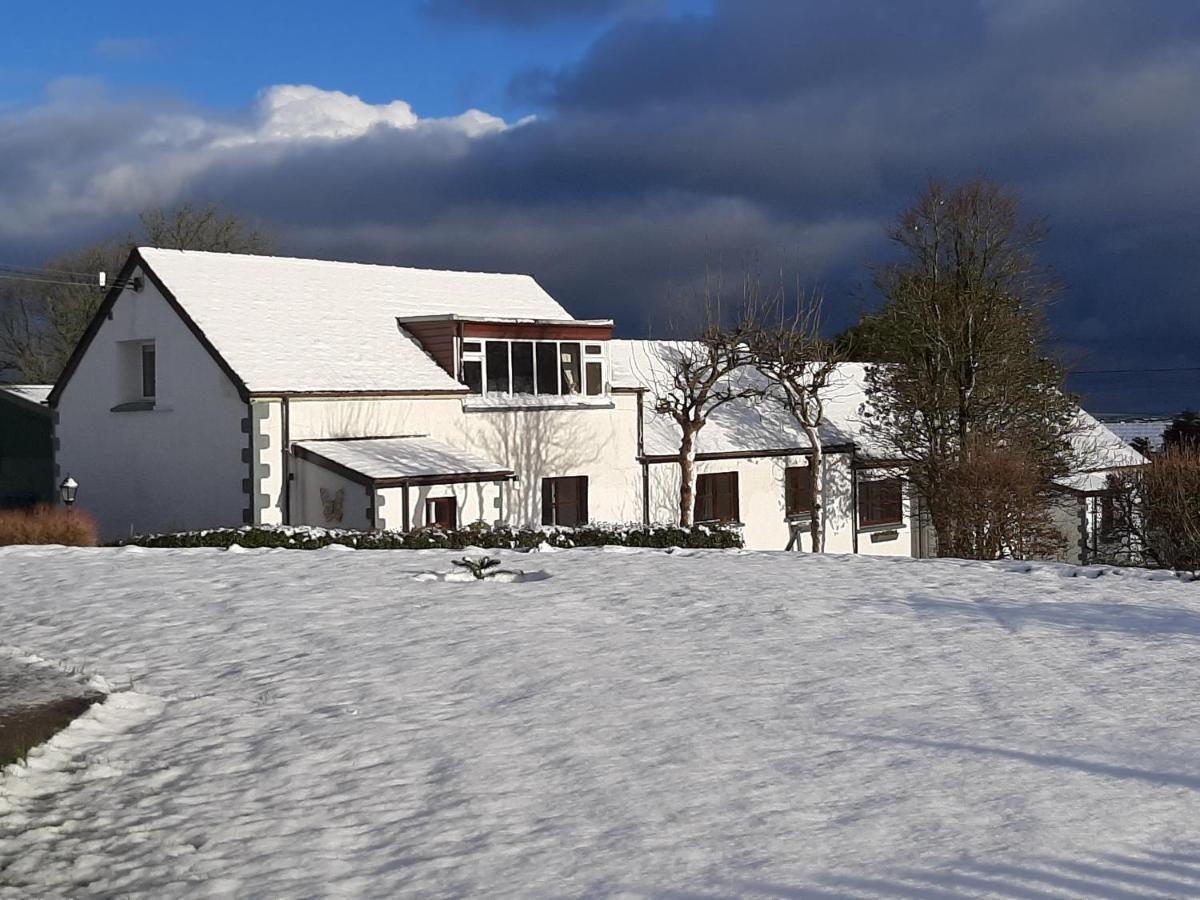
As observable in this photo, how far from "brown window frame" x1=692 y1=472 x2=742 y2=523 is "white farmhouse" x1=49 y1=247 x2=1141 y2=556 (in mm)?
50

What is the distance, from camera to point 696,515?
113ft

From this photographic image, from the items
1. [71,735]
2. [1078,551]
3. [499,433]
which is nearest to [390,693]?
[71,735]

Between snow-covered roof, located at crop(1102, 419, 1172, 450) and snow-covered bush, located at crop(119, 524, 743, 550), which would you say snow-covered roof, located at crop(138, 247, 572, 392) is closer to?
snow-covered bush, located at crop(119, 524, 743, 550)

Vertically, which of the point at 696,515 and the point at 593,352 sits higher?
the point at 593,352

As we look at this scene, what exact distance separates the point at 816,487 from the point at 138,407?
57.0 ft

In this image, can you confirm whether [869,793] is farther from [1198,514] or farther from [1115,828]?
[1198,514]

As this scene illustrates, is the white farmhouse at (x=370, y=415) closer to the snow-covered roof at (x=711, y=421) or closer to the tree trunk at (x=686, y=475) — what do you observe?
the snow-covered roof at (x=711, y=421)

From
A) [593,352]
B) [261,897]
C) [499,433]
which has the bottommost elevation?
[261,897]

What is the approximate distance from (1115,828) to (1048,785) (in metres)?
0.71

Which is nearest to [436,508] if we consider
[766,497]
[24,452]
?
[766,497]

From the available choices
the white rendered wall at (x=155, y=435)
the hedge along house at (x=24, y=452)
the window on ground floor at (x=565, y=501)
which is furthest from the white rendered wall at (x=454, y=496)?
the hedge along house at (x=24, y=452)

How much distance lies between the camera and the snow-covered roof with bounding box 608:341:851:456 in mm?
34438

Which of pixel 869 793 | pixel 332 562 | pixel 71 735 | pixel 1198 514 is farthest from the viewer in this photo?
pixel 1198 514

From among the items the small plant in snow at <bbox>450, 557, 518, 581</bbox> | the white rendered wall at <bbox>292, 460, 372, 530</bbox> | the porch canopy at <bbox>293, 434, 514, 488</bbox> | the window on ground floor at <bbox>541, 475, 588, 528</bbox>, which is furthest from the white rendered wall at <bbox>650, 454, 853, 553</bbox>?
the small plant in snow at <bbox>450, 557, 518, 581</bbox>
